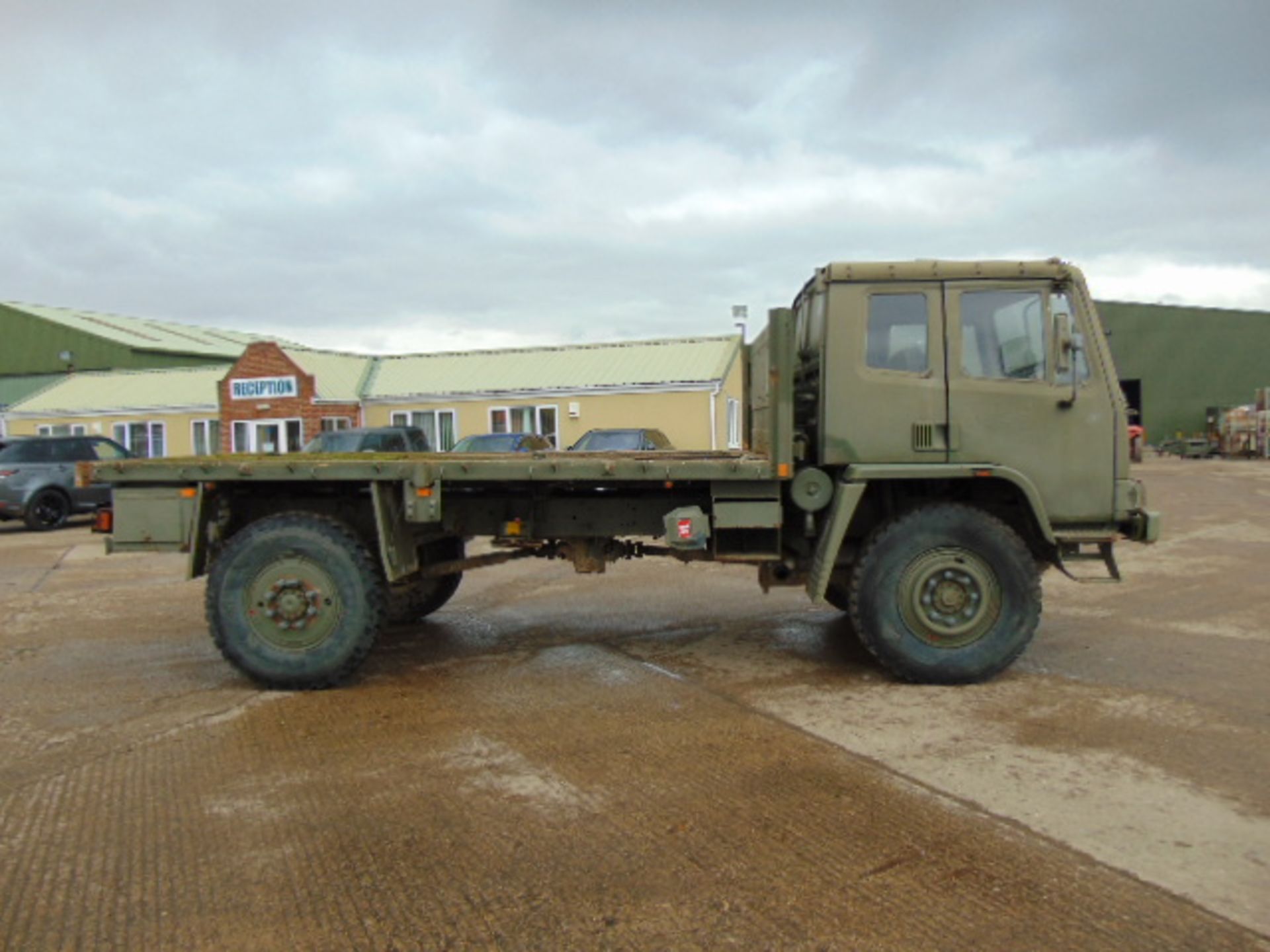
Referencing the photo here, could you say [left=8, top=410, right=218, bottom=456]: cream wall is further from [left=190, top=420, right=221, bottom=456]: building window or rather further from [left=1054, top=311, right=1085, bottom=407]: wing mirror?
[left=1054, top=311, right=1085, bottom=407]: wing mirror

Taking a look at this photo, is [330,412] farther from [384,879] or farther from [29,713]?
[384,879]

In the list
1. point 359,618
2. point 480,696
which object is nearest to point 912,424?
point 480,696

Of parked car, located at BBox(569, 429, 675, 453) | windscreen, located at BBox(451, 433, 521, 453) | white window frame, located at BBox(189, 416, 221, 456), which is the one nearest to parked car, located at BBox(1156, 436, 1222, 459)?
parked car, located at BBox(569, 429, 675, 453)

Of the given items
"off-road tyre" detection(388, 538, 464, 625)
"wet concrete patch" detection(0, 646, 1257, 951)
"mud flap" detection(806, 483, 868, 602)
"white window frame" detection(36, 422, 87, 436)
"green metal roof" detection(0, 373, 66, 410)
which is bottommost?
"wet concrete patch" detection(0, 646, 1257, 951)

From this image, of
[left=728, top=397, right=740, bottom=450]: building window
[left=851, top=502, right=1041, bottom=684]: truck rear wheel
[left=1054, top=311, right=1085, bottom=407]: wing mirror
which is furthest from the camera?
[left=728, top=397, right=740, bottom=450]: building window

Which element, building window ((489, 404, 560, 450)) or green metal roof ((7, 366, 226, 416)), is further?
green metal roof ((7, 366, 226, 416))

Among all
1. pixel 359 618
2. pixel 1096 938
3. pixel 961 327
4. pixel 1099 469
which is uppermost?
pixel 961 327

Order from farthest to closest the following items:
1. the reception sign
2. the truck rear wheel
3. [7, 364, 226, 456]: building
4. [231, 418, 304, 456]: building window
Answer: [7, 364, 226, 456]: building < [231, 418, 304, 456]: building window < the reception sign < the truck rear wheel

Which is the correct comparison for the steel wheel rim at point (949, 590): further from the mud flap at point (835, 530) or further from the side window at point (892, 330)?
the side window at point (892, 330)

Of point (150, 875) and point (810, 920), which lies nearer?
point (810, 920)

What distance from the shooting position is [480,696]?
19.3 feet

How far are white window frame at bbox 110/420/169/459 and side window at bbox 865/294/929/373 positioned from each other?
103 ft

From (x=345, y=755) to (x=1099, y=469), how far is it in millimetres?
4740

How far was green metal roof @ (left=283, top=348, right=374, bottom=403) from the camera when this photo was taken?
29.5 m
